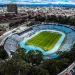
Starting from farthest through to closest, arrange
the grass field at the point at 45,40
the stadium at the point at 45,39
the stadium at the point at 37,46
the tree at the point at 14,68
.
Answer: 1. the grass field at the point at 45,40
2. the stadium at the point at 45,39
3. the stadium at the point at 37,46
4. the tree at the point at 14,68

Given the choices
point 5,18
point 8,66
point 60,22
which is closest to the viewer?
point 8,66

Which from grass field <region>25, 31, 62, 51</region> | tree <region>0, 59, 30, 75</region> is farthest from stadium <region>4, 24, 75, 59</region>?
tree <region>0, 59, 30, 75</region>

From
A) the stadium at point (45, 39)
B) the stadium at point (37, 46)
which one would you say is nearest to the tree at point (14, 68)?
the stadium at point (37, 46)

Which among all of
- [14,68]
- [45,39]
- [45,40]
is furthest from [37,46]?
[14,68]

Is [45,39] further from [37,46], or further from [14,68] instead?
[14,68]

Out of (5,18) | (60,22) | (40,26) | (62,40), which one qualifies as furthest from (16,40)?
(5,18)

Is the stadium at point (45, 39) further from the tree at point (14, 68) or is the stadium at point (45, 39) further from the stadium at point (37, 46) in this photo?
the tree at point (14, 68)

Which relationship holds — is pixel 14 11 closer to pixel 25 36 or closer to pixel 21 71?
pixel 25 36
